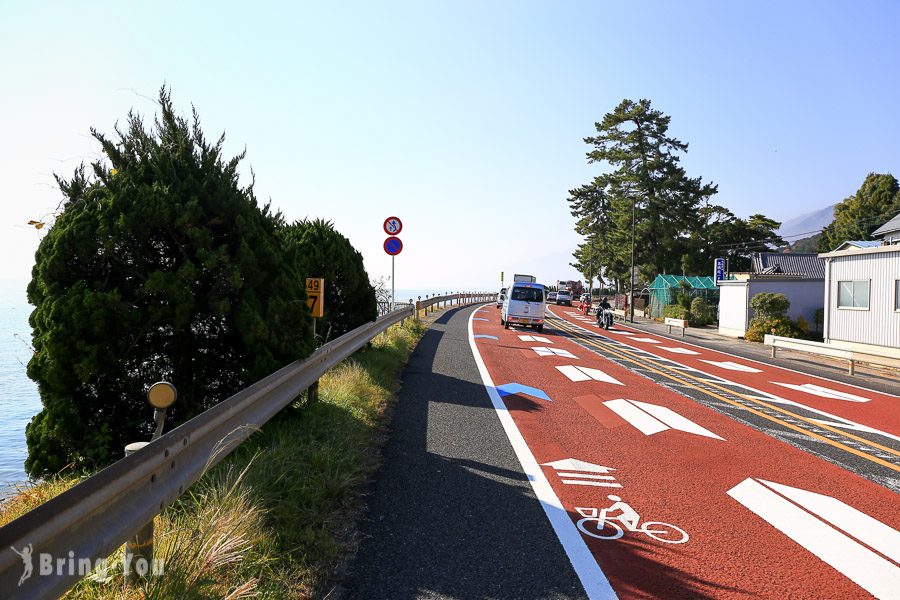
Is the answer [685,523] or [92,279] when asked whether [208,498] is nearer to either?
[92,279]

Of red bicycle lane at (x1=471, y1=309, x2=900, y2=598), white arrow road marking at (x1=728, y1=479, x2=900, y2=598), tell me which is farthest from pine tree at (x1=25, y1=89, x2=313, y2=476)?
white arrow road marking at (x1=728, y1=479, x2=900, y2=598)

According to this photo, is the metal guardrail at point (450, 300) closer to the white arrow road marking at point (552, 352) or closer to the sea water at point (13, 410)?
the white arrow road marking at point (552, 352)

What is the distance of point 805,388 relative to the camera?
41.7 ft

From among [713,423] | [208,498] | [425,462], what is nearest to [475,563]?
[208,498]

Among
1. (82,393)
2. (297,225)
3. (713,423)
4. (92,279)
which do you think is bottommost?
(713,423)

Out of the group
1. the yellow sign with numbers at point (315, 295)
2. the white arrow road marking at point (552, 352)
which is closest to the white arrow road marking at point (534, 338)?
the white arrow road marking at point (552, 352)

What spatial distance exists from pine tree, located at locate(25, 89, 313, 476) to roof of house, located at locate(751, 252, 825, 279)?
5084 centimetres

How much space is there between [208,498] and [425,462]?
2520mm

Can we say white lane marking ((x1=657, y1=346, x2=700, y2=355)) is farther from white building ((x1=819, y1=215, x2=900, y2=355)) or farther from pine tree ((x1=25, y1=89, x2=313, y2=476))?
pine tree ((x1=25, y1=89, x2=313, y2=476))

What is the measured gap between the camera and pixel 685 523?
4.58m

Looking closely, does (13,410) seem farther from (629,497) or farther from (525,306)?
(525,306)

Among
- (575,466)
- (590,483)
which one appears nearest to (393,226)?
(575,466)

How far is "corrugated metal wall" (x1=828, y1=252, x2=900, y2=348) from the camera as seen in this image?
2006 cm

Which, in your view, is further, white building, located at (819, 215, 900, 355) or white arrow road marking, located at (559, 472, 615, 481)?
white building, located at (819, 215, 900, 355)
